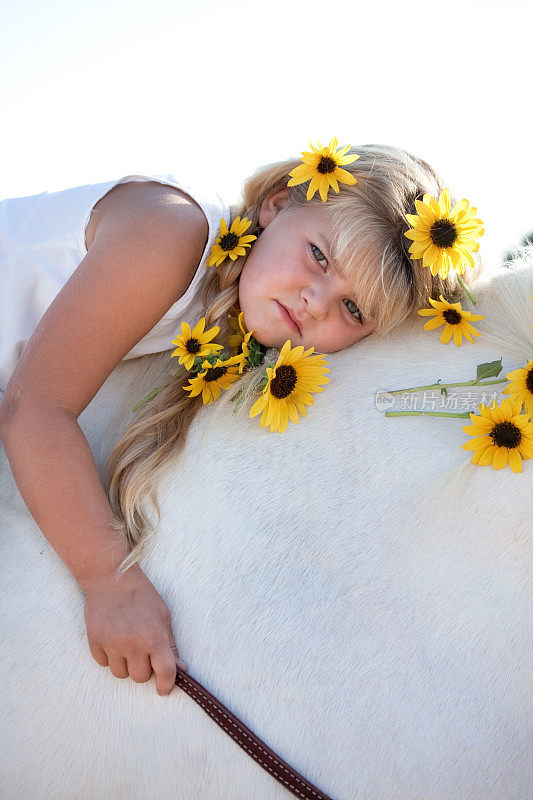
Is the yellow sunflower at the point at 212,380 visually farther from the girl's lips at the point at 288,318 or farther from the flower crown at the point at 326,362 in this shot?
the girl's lips at the point at 288,318

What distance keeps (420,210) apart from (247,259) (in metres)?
0.31

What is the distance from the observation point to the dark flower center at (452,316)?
996 millimetres

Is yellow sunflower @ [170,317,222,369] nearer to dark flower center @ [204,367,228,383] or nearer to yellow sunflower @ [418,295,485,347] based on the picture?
dark flower center @ [204,367,228,383]

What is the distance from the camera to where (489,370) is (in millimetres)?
900

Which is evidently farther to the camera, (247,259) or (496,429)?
(247,259)

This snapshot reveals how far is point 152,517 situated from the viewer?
2.95 feet

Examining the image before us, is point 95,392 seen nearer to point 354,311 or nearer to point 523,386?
point 354,311

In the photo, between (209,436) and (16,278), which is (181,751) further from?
(16,278)

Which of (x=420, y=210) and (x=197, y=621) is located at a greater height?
(x=420, y=210)

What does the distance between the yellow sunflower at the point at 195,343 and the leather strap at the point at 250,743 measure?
1.59 feet

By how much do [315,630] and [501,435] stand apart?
0.33 metres

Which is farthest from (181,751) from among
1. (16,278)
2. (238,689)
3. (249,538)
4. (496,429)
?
(16,278)

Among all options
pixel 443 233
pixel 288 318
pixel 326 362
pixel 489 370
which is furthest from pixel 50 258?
pixel 489 370

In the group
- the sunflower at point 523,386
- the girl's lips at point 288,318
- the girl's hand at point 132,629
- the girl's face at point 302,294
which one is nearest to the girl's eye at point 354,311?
the girl's face at point 302,294
